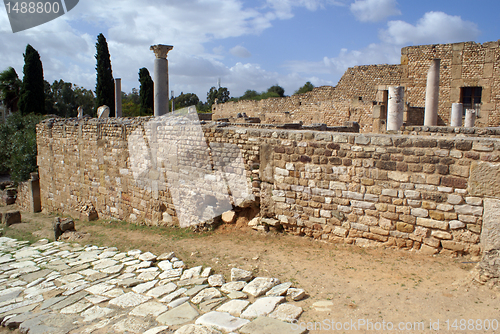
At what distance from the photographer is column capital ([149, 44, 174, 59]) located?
37.6ft

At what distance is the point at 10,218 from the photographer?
12.3 meters

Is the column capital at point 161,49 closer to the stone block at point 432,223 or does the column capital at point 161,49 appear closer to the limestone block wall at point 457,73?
the stone block at point 432,223

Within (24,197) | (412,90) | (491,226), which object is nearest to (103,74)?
(24,197)

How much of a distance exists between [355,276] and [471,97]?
69.1 ft

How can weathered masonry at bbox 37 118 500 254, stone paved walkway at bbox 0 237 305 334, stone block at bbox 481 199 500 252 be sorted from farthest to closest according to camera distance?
weathered masonry at bbox 37 118 500 254 < stone block at bbox 481 199 500 252 < stone paved walkway at bbox 0 237 305 334

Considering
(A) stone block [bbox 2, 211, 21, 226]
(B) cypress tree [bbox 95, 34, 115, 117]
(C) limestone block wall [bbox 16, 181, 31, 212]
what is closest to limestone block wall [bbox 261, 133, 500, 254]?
(A) stone block [bbox 2, 211, 21, 226]

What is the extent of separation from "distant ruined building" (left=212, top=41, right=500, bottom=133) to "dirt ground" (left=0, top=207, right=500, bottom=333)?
1310 cm

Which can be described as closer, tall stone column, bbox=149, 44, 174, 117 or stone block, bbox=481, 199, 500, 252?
stone block, bbox=481, 199, 500, 252

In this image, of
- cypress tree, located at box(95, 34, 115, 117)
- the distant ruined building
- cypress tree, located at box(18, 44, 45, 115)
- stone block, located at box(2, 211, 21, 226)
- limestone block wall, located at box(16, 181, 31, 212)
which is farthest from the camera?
cypress tree, located at box(95, 34, 115, 117)

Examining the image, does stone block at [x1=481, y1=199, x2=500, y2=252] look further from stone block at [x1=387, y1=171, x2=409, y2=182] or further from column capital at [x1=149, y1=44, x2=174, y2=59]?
column capital at [x1=149, y1=44, x2=174, y2=59]

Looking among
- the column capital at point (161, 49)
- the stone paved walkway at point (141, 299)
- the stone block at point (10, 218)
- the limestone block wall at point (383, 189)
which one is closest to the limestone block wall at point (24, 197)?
the stone block at point (10, 218)

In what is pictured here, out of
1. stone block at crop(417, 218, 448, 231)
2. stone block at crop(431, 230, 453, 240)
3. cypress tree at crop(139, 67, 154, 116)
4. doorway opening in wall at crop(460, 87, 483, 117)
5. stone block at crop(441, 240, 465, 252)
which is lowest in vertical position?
stone block at crop(441, 240, 465, 252)

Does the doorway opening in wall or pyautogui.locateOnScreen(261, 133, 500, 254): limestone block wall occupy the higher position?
the doorway opening in wall

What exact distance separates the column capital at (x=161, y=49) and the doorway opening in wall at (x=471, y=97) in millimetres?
18149
